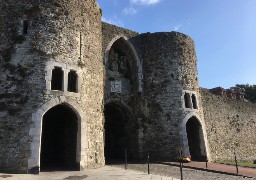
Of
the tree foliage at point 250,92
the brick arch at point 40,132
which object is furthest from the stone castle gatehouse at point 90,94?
the tree foliage at point 250,92

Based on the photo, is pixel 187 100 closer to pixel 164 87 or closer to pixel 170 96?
pixel 170 96

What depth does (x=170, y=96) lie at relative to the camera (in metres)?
17.3

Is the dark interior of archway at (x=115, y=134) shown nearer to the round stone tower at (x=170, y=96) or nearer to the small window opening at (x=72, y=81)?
the round stone tower at (x=170, y=96)

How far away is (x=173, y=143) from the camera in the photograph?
643 inches

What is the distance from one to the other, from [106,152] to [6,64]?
10.1 m

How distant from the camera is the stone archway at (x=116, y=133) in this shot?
17500 millimetres

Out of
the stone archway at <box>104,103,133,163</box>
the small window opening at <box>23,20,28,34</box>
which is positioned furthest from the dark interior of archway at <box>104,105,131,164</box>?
the small window opening at <box>23,20,28,34</box>

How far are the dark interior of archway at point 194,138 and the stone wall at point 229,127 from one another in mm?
2559

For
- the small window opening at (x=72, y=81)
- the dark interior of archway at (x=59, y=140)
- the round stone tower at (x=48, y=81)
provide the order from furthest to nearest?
the small window opening at (x=72, y=81) → the dark interior of archway at (x=59, y=140) → the round stone tower at (x=48, y=81)

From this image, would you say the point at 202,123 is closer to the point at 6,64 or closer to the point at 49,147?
the point at 49,147

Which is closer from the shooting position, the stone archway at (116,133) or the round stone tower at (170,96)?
the round stone tower at (170,96)

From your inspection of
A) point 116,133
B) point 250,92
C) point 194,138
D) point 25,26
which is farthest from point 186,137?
point 250,92

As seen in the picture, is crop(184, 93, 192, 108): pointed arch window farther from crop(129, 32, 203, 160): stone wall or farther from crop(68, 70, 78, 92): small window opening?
crop(68, 70, 78, 92): small window opening

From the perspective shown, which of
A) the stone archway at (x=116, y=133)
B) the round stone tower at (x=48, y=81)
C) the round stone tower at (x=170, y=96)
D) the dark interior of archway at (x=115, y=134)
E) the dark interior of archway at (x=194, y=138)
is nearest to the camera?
the round stone tower at (x=48, y=81)
